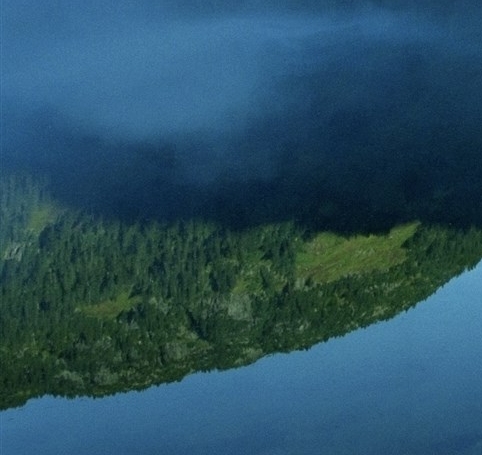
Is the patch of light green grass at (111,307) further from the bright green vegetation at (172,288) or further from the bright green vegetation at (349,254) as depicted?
the bright green vegetation at (349,254)

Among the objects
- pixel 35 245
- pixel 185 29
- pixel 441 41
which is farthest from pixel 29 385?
pixel 441 41

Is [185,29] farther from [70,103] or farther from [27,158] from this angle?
[27,158]

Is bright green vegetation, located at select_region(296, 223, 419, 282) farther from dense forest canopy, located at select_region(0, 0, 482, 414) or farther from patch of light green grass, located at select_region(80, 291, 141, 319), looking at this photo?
patch of light green grass, located at select_region(80, 291, 141, 319)

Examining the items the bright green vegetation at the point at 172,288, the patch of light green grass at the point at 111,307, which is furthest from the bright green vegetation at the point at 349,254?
the patch of light green grass at the point at 111,307

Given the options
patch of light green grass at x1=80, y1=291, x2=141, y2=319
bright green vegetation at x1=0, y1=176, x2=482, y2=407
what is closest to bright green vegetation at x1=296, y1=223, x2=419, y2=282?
bright green vegetation at x1=0, y1=176, x2=482, y2=407

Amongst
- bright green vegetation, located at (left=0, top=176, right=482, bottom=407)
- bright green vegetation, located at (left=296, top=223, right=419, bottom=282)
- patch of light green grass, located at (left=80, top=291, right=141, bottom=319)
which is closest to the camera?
bright green vegetation, located at (left=0, top=176, right=482, bottom=407)

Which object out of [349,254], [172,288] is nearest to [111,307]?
[172,288]

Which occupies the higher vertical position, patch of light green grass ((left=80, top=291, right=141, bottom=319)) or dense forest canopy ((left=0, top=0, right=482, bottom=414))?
dense forest canopy ((left=0, top=0, right=482, bottom=414))
